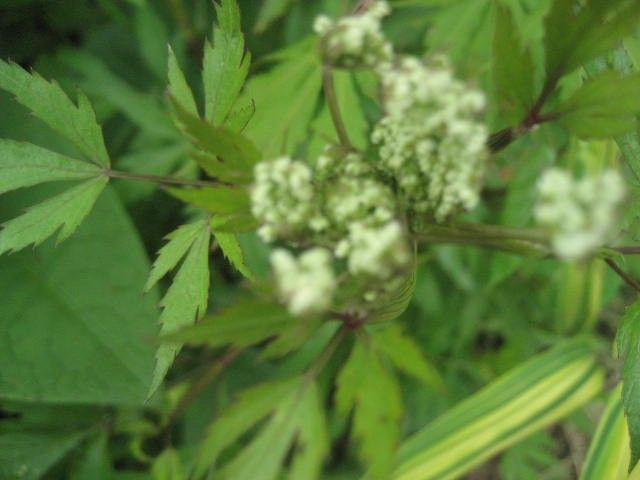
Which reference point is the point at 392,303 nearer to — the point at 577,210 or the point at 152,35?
the point at 577,210

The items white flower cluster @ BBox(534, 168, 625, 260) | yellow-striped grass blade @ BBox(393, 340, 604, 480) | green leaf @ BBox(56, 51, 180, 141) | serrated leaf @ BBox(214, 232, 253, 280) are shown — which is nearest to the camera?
white flower cluster @ BBox(534, 168, 625, 260)

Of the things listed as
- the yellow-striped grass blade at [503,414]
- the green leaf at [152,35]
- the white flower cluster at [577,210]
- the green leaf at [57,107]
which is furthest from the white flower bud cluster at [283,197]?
the green leaf at [152,35]

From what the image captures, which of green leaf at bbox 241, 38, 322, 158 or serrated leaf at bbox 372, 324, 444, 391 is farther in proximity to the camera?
green leaf at bbox 241, 38, 322, 158

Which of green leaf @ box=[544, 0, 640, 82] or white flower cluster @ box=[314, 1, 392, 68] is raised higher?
white flower cluster @ box=[314, 1, 392, 68]

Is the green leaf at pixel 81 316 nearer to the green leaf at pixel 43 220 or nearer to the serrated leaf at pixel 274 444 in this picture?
the green leaf at pixel 43 220

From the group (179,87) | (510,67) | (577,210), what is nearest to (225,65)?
(179,87)

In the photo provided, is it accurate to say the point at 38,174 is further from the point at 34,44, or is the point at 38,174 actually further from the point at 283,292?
the point at 34,44

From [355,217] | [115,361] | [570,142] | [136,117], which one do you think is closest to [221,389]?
[115,361]

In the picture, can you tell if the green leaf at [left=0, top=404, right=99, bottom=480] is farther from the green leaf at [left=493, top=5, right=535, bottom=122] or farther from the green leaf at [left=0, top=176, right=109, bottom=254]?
the green leaf at [left=493, top=5, right=535, bottom=122]

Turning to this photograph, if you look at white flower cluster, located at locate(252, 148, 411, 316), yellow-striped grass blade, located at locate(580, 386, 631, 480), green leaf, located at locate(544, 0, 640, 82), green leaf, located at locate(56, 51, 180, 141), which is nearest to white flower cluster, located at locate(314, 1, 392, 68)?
white flower cluster, located at locate(252, 148, 411, 316)
